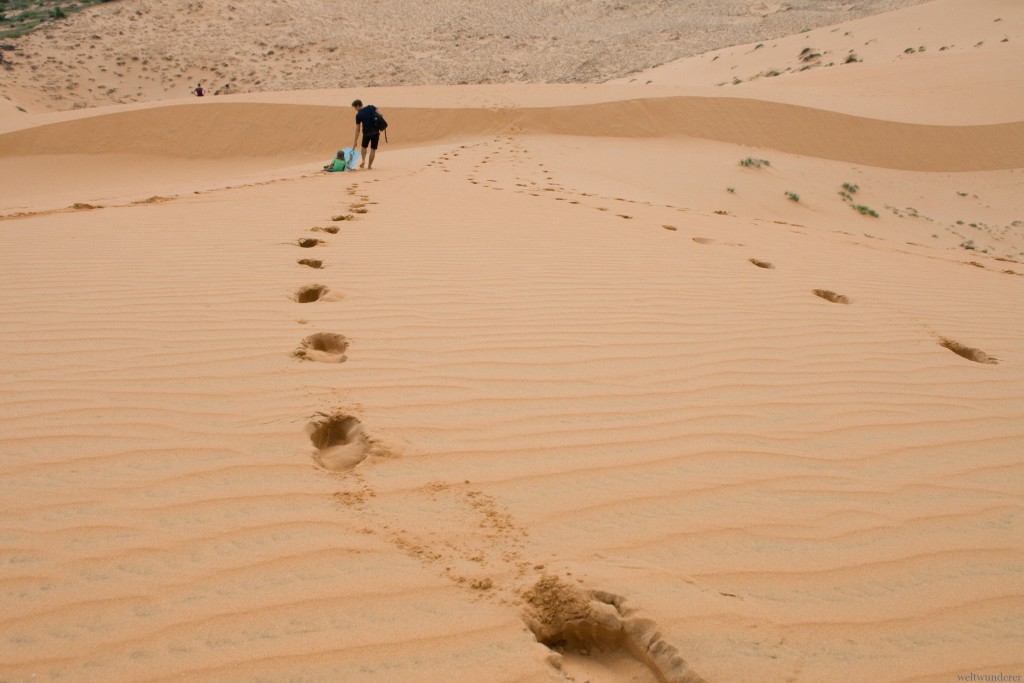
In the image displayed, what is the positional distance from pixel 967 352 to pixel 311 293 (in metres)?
3.98

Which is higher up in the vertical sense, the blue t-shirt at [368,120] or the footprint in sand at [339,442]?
the blue t-shirt at [368,120]

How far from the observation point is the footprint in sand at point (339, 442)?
6.82ft

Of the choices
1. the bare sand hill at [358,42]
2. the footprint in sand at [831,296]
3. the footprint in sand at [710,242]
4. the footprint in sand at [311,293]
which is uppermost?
the bare sand hill at [358,42]

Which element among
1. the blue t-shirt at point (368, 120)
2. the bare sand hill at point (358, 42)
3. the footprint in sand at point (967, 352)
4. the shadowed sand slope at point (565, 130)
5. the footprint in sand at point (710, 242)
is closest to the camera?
Answer: the footprint in sand at point (967, 352)

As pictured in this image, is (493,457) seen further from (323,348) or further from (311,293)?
(311,293)

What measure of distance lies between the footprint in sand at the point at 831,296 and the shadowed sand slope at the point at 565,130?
12720 mm

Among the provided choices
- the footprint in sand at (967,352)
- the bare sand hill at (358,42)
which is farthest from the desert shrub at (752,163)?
the bare sand hill at (358,42)

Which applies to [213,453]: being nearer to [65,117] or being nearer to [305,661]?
[305,661]

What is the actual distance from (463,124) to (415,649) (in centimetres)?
1806

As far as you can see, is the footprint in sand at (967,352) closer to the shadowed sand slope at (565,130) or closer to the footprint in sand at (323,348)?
the footprint in sand at (323,348)

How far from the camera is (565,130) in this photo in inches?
677

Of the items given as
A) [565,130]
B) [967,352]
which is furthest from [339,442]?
[565,130]

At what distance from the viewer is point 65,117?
58.9ft

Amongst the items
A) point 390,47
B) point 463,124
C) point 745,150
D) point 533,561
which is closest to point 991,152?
point 745,150
